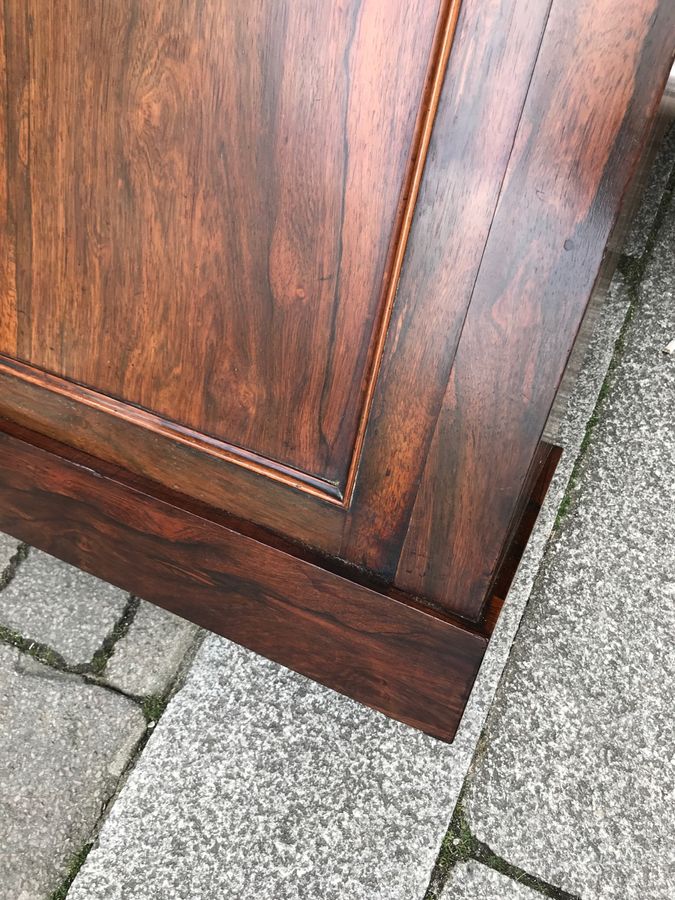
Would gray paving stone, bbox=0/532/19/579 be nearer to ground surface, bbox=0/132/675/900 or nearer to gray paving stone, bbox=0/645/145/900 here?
ground surface, bbox=0/132/675/900

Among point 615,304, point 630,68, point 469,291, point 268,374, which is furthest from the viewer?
point 615,304

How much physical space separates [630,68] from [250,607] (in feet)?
2.30

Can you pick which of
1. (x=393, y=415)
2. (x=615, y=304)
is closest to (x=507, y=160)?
Result: (x=393, y=415)

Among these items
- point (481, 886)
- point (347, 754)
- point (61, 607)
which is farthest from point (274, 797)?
point (61, 607)

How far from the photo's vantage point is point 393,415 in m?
0.79

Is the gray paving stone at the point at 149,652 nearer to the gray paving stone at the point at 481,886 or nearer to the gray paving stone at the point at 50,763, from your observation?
the gray paving stone at the point at 50,763

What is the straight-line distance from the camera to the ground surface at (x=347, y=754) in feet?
3.35

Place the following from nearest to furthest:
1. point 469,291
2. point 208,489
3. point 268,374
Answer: point 469,291
point 268,374
point 208,489

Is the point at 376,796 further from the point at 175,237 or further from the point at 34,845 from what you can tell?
the point at 175,237

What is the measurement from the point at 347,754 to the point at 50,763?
43 cm

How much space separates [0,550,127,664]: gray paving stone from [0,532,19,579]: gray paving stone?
0.03 m

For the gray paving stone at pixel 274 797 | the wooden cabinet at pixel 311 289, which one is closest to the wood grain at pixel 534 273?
the wooden cabinet at pixel 311 289

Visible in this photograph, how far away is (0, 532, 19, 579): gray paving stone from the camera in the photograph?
1289 mm

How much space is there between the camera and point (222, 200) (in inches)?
30.1
